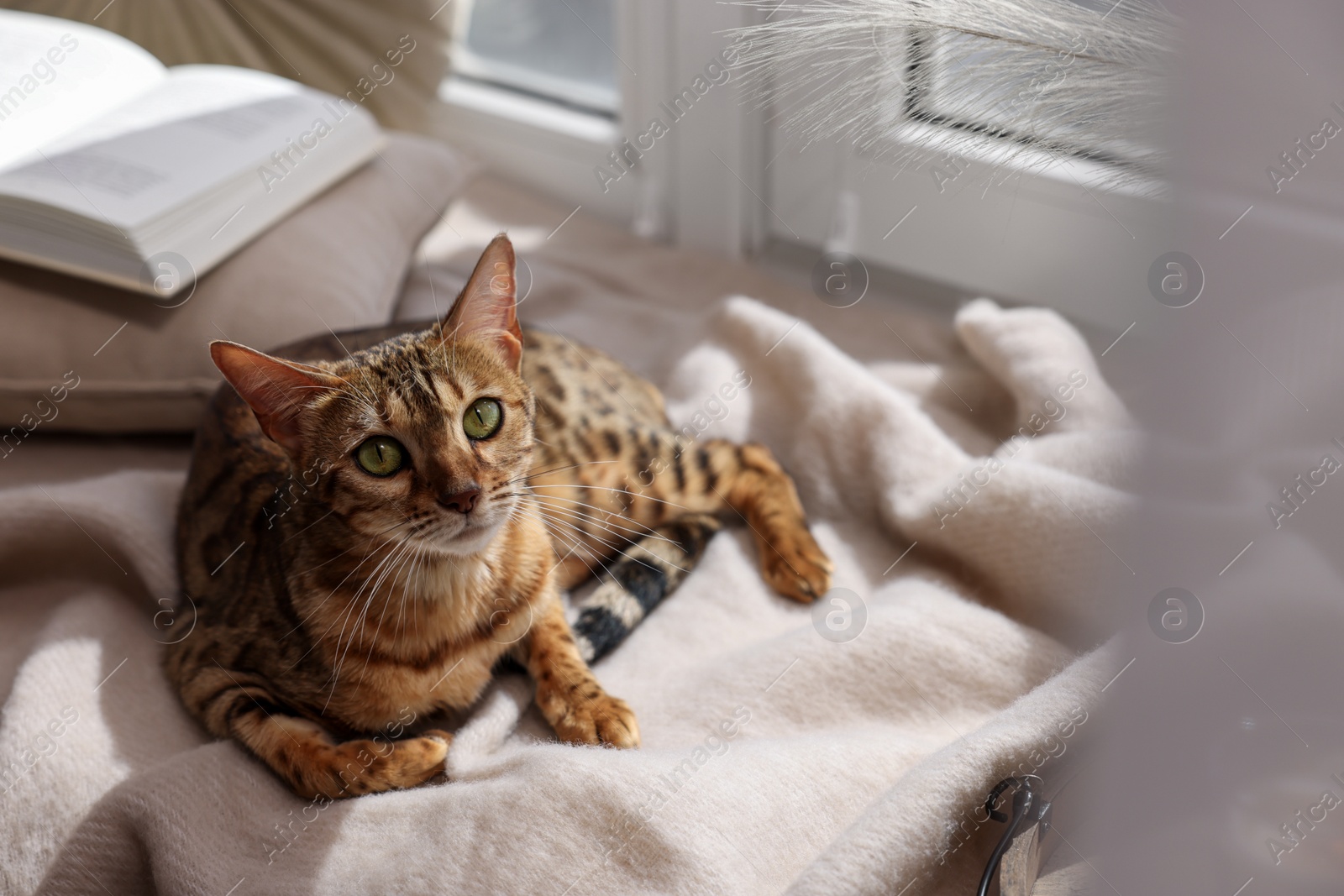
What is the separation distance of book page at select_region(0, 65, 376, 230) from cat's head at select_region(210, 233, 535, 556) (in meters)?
0.56

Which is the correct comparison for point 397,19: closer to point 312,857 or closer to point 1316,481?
point 312,857

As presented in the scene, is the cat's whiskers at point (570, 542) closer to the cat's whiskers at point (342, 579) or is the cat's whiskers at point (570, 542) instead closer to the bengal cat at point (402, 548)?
the bengal cat at point (402, 548)

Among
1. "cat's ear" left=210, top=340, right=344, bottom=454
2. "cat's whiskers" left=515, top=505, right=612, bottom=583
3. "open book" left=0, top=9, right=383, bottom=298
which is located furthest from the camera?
"open book" left=0, top=9, right=383, bottom=298

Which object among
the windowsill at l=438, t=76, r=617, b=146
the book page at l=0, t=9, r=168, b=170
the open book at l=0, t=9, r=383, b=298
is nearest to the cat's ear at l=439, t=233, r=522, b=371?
the open book at l=0, t=9, r=383, b=298

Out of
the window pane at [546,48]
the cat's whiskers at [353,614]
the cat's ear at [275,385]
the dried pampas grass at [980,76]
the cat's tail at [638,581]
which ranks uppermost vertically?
the dried pampas grass at [980,76]

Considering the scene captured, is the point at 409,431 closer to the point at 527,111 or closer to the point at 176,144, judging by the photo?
the point at 176,144

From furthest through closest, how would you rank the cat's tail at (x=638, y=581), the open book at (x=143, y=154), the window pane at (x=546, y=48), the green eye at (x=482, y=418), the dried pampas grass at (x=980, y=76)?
the window pane at (x=546, y=48)
the open book at (x=143, y=154)
the cat's tail at (x=638, y=581)
the green eye at (x=482, y=418)
the dried pampas grass at (x=980, y=76)

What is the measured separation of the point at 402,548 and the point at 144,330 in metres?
0.71

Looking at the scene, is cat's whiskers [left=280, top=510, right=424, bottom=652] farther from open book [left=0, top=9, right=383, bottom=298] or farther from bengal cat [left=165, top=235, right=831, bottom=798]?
open book [left=0, top=9, right=383, bottom=298]

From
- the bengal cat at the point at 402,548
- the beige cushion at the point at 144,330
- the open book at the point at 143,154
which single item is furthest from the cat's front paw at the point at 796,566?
the open book at the point at 143,154

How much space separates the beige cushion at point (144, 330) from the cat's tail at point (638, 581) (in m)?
0.55

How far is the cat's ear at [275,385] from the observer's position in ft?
2.64

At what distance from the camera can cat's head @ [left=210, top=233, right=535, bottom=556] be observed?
862mm

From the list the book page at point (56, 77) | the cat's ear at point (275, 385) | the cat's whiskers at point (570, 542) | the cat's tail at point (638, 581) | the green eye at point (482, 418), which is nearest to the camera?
the cat's ear at point (275, 385)
